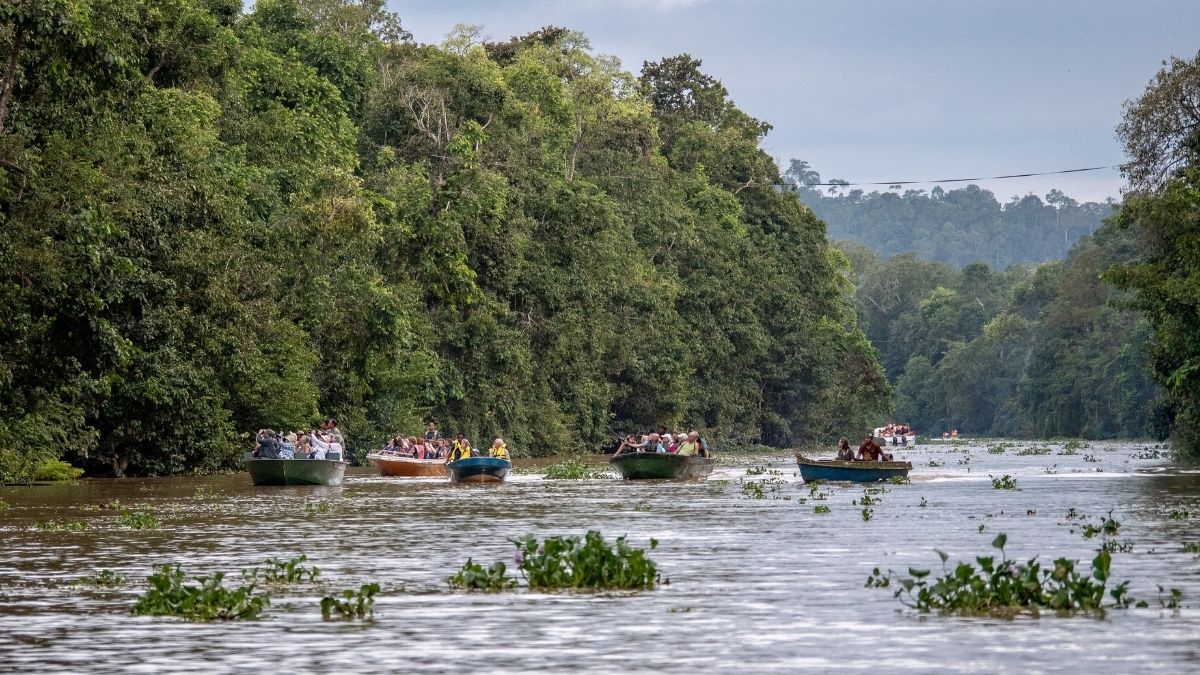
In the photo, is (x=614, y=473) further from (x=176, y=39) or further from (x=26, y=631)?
(x=26, y=631)

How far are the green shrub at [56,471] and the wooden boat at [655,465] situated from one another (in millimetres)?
13856

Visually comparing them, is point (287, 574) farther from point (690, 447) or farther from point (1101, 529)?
point (690, 447)

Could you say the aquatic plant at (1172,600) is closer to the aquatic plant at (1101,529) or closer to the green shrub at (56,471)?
the aquatic plant at (1101,529)

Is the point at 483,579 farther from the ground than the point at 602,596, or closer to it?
farther from the ground

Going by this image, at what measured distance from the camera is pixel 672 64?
114188mm

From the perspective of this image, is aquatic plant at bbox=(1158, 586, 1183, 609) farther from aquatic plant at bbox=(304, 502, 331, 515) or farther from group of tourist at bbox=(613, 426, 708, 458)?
group of tourist at bbox=(613, 426, 708, 458)

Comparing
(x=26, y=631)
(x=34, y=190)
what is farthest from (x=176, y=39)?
(x=26, y=631)

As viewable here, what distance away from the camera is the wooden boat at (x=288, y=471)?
146 feet

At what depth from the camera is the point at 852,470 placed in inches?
1809

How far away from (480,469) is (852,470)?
968 cm

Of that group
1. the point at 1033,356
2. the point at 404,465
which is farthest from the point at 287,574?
the point at 1033,356

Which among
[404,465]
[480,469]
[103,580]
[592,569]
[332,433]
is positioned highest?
[332,433]

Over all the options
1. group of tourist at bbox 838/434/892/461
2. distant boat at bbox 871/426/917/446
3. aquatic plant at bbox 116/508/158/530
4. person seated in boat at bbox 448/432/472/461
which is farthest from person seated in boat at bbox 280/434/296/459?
distant boat at bbox 871/426/917/446

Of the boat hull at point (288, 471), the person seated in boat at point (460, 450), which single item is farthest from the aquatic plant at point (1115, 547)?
the person seated in boat at point (460, 450)
